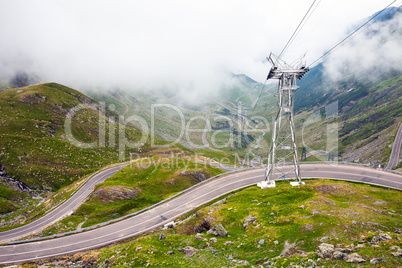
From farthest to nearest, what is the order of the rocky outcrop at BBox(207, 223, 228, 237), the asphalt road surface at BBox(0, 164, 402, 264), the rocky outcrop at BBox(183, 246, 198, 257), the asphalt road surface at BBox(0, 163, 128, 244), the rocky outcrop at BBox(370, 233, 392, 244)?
the asphalt road surface at BBox(0, 163, 128, 244), the asphalt road surface at BBox(0, 164, 402, 264), the rocky outcrop at BBox(207, 223, 228, 237), the rocky outcrop at BBox(183, 246, 198, 257), the rocky outcrop at BBox(370, 233, 392, 244)

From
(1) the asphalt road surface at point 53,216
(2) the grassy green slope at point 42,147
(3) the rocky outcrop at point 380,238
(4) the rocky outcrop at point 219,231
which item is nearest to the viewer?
(3) the rocky outcrop at point 380,238

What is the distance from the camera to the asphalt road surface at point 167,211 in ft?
158

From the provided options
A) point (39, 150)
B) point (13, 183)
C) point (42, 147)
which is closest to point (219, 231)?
point (13, 183)

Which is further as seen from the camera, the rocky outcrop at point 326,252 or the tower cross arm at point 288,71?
the tower cross arm at point 288,71

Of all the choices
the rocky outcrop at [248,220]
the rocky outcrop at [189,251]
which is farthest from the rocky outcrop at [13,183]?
the rocky outcrop at [248,220]

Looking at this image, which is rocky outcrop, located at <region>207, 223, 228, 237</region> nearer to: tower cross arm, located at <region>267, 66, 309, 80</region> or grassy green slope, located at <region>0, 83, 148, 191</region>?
tower cross arm, located at <region>267, 66, 309, 80</region>

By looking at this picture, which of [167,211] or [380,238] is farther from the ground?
[380,238]

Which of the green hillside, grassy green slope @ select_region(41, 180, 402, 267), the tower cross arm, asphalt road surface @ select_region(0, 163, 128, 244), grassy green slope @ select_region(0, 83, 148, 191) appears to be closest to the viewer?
grassy green slope @ select_region(41, 180, 402, 267)

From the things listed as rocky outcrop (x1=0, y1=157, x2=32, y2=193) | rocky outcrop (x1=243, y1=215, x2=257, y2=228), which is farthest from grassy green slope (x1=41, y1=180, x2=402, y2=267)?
rocky outcrop (x1=0, y1=157, x2=32, y2=193)

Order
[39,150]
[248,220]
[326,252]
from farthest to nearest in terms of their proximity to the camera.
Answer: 1. [39,150]
2. [248,220]
3. [326,252]

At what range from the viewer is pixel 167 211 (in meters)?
58.0

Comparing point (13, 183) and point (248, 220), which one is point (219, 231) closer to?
point (248, 220)

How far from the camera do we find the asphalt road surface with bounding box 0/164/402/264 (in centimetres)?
→ 4816

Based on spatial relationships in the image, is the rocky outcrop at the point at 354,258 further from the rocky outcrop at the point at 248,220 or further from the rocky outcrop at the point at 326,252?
the rocky outcrop at the point at 248,220
